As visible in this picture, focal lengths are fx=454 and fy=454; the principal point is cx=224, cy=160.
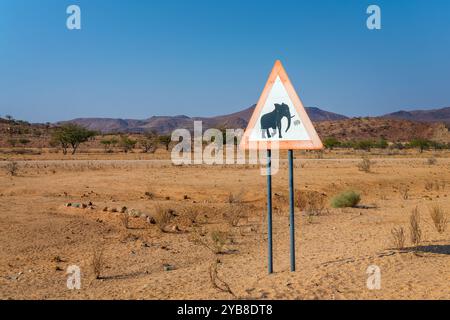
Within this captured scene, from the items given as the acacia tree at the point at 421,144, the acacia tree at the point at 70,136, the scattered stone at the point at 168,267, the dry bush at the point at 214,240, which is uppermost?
the acacia tree at the point at 70,136

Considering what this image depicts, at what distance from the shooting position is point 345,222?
1121 cm

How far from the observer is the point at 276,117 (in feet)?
20.1

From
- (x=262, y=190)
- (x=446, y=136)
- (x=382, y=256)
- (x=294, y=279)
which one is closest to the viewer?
(x=294, y=279)

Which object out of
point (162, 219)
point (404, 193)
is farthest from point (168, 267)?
point (404, 193)

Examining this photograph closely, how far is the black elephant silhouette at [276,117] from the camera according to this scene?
6.11 meters

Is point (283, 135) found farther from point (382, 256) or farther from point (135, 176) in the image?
point (135, 176)

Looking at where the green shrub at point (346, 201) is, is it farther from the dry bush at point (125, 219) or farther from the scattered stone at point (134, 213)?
the dry bush at point (125, 219)

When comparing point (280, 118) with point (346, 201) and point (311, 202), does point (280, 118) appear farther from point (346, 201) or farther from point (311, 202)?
point (346, 201)

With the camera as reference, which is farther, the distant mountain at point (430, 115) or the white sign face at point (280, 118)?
the distant mountain at point (430, 115)

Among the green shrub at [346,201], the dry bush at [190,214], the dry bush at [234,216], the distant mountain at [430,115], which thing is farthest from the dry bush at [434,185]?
the distant mountain at [430,115]

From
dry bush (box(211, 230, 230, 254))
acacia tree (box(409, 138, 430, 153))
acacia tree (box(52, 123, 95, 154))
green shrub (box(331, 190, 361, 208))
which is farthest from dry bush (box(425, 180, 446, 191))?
acacia tree (box(52, 123, 95, 154))

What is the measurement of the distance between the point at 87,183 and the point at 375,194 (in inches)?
481

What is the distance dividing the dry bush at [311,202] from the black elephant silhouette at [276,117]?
6612 millimetres
